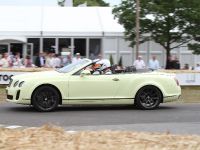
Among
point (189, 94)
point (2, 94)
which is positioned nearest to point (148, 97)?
point (189, 94)

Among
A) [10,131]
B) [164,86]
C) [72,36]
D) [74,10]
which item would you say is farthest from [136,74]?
[74,10]

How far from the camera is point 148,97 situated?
636 inches

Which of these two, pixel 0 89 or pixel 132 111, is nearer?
pixel 132 111

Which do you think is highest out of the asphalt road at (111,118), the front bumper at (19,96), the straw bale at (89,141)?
the front bumper at (19,96)

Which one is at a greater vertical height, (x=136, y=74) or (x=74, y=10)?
(x=74, y=10)

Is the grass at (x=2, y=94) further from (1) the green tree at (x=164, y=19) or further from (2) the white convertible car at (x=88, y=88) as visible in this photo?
(1) the green tree at (x=164, y=19)

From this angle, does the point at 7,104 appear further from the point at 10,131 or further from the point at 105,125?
the point at 10,131

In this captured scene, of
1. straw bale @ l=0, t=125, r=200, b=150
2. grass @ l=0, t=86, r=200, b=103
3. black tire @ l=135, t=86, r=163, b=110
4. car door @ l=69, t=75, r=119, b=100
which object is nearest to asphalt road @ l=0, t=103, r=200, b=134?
black tire @ l=135, t=86, r=163, b=110

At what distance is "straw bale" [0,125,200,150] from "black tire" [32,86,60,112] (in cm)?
658

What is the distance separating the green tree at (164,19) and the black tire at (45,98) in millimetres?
16999

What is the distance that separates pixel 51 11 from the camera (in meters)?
40.0

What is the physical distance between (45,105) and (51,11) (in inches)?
993

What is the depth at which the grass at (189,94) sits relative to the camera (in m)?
20.3

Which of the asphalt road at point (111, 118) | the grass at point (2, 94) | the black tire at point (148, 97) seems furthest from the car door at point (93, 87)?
the grass at point (2, 94)
